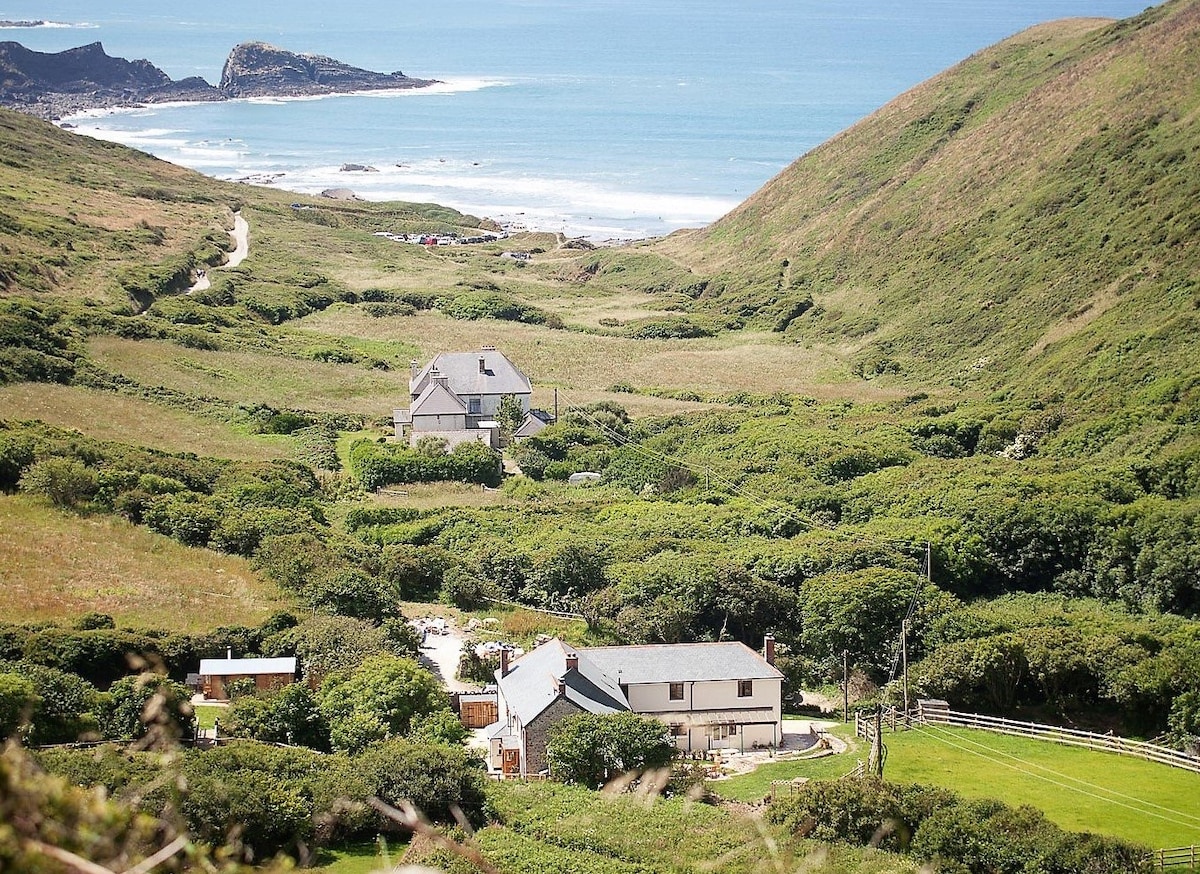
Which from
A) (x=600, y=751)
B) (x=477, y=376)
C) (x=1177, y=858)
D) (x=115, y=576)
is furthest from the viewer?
(x=477, y=376)

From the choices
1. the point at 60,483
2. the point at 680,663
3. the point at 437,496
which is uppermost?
the point at 60,483

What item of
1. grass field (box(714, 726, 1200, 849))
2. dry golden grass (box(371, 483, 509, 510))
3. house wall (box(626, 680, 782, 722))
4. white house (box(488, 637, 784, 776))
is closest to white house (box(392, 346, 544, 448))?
dry golden grass (box(371, 483, 509, 510))

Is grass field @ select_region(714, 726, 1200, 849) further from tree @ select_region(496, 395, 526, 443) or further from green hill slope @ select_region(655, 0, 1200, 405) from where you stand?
Answer: tree @ select_region(496, 395, 526, 443)

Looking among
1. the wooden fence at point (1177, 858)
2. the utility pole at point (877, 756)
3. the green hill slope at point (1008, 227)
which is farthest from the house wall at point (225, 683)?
the green hill slope at point (1008, 227)

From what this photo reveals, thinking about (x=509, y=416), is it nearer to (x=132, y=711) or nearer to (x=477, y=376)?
(x=477, y=376)

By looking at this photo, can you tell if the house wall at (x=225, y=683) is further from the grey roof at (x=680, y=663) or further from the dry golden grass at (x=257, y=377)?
the dry golden grass at (x=257, y=377)

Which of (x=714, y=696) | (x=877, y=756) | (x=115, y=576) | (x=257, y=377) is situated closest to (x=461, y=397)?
(x=257, y=377)
